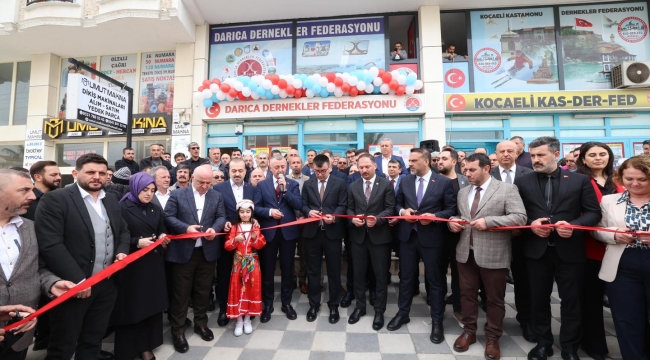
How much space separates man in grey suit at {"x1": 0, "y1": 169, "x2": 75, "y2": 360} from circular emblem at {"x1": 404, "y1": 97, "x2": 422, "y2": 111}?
27.3 ft

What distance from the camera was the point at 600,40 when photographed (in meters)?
8.77

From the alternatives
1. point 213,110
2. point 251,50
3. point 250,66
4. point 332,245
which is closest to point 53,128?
point 213,110

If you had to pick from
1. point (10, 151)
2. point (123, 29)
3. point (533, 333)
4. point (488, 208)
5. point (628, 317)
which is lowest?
point (533, 333)

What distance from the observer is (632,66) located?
26.5ft

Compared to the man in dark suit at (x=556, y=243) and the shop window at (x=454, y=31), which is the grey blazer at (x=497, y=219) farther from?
the shop window at (x=454, y=31)

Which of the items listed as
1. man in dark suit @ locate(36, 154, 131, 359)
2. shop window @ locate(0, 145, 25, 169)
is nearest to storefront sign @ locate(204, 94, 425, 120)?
man in dark suit @ locate(36, 154, 131, 359)

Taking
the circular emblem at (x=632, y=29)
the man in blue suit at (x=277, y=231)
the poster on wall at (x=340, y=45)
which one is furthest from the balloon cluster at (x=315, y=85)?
the circular emblem at (x=632, y=29)

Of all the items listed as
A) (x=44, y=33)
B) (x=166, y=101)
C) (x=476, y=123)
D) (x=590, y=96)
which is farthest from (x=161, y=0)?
(x=590, y=96)

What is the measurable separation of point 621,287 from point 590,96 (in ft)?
27.9

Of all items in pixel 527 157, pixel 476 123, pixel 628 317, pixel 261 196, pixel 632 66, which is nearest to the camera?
pixel 628 317

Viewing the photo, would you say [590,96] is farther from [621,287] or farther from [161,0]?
[161,0]

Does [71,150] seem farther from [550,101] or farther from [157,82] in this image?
[550,101]

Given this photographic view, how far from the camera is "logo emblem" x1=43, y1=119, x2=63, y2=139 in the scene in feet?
32.6

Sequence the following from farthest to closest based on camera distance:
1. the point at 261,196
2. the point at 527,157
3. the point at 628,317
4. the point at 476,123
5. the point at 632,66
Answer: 1. the point at 476,123
2. the point at 632,66
3. the point at 527,157
4. the point at 261,196
5. the point at 628,317
